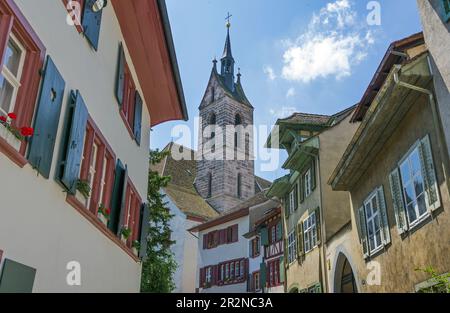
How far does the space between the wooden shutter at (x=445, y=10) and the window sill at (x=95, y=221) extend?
21.2 ft

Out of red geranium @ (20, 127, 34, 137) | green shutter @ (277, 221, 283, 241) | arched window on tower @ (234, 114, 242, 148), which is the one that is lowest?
red geranium @ (20, 127, 34, 137)

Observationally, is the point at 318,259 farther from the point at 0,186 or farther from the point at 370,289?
the point at 0,186

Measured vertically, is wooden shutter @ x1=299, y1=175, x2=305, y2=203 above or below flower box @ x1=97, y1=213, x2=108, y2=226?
above

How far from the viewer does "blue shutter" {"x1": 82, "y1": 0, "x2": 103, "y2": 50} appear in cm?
713

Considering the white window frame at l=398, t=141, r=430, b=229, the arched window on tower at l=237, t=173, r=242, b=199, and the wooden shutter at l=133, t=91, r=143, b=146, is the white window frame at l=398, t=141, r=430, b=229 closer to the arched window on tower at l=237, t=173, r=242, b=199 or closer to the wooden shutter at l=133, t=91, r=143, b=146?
the wooden shutter at l=133, t=91, r=143, b=146

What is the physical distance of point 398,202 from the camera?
9.88 metres

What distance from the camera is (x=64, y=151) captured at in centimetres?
595

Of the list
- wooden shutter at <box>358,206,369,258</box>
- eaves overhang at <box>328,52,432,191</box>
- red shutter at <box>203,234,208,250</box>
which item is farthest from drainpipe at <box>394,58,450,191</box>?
red shutter at <box>203,234,208,250</box>

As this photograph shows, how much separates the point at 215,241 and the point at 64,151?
3108 cm

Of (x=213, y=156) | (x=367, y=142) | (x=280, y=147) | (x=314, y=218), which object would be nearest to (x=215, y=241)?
(x=280, y=147)

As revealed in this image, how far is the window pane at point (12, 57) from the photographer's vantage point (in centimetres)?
479

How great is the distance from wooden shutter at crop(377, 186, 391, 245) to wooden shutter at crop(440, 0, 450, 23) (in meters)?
4.51

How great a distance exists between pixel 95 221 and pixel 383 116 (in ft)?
19.6

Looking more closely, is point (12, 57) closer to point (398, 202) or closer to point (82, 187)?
point (82, 187)
